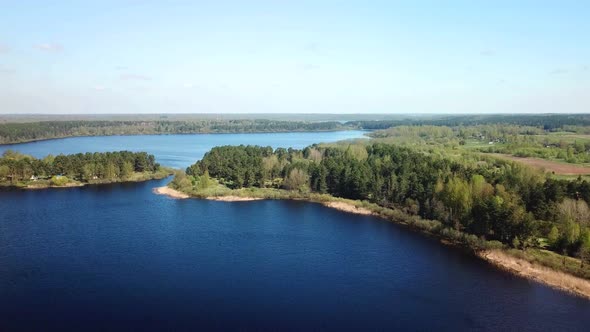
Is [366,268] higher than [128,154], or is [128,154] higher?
[128,154]

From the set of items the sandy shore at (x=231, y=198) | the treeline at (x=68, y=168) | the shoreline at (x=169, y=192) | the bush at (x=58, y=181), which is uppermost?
the treeline at (x=68, y=168)

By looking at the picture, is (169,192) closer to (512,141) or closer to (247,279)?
(247,279)

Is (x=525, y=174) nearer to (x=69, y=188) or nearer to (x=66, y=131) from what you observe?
(x=69, y=188)

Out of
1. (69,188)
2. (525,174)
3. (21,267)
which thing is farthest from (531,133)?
(21,267)

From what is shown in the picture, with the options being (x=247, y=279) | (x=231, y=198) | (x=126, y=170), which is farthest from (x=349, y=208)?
(x=126, y=170)

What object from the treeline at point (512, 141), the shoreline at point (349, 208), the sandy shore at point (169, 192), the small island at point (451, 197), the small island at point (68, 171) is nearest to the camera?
the small island at point (451, 197)

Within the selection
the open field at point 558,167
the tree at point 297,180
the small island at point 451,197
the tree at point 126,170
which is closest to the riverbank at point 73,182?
the tree at point 126,170

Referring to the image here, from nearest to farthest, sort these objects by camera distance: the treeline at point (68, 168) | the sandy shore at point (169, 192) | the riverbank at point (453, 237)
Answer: the riverbank at point (453, 237)
the sandy shore at point (169, 192)
the treeline at point (68, 168)

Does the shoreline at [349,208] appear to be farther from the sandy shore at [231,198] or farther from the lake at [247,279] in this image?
the sandy shore at [231,198]
